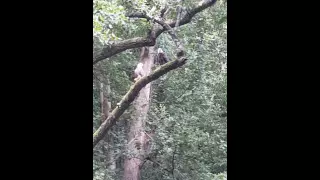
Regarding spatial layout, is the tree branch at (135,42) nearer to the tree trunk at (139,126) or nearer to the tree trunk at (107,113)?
the tree trunk at (139,126)

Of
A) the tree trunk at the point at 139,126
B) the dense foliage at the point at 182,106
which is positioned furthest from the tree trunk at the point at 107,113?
the tree trunk at the point at 139,126

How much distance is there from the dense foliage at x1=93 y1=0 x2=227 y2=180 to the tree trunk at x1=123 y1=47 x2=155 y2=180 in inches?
2.2

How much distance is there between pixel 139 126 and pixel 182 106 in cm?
43

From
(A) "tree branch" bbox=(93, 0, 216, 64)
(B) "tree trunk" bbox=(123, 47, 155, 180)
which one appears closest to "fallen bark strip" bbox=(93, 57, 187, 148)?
(B) "tree trunk" bbox=(123, 47, 155, 180)

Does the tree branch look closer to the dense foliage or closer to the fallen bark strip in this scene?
the dense foliage

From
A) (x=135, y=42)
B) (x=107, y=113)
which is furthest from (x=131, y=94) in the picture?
(x=135, y=42)

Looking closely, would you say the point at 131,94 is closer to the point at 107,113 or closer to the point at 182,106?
the point at 107,113

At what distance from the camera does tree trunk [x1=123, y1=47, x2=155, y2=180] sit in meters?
3.52

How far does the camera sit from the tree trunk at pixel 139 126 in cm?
352

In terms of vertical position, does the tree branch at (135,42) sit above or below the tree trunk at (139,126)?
above

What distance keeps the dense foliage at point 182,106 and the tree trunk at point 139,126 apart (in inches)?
2.2
